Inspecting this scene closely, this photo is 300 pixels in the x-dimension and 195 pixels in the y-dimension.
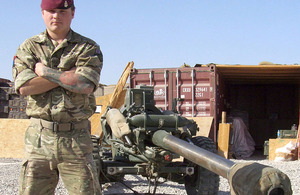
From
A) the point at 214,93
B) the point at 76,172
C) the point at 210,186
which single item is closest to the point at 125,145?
the point at 210,186

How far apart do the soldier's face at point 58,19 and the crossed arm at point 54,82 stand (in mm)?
322

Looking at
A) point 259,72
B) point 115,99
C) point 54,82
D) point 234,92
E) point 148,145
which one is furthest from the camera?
point 234,92

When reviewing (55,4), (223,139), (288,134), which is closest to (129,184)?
(223,139)

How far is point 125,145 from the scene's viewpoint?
6094 millimetres

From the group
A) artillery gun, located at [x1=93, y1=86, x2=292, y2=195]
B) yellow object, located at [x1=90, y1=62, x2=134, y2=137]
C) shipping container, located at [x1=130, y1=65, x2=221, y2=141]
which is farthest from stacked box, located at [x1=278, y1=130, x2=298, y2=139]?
artillery gun, located at [x1=93, y1=86, x2=292, y2=195]

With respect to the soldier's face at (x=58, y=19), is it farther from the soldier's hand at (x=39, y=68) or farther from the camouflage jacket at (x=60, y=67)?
the soldier's hand at (x=39, y=68)

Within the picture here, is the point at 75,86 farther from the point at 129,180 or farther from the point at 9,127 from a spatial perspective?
the point at 9,127

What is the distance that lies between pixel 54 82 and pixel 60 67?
0.58 ft

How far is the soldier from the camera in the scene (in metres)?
3.16

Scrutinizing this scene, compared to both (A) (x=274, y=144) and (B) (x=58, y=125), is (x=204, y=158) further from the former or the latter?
(A) (x=274, y=144)

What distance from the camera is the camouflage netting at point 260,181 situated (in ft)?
6.18

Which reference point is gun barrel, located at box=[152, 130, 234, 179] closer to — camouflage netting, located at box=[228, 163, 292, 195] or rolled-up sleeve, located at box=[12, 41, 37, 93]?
camouflage netting, located at box=[228, 163, 292, 195]

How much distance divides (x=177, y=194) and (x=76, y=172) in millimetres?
3958

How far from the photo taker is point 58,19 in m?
3.25
